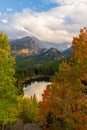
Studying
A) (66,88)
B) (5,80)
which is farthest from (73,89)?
(5,80)

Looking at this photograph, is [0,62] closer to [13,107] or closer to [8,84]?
[8,84]

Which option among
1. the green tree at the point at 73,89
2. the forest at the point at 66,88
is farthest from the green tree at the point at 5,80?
the green tree at the point at 73,89

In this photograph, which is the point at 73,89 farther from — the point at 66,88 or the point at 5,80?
the point at 5,80

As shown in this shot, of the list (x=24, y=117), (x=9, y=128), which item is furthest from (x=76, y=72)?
(x=24, y=117)

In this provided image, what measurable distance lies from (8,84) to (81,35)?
13054mm

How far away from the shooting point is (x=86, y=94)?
40.1 metres

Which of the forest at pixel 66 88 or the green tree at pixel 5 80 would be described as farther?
the green tree at pixel 5 80

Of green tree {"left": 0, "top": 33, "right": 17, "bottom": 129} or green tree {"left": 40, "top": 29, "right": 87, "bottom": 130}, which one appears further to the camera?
green tree {"left": 0, "top": 33, "right": 17, "bottom": 129}

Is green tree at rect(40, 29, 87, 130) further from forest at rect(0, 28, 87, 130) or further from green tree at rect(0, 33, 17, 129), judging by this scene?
green tree at rect(0, 33, 17, 129)

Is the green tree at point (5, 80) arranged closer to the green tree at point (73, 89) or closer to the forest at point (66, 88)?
the forest at point (66, 88)

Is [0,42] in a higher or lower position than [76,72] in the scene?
higher

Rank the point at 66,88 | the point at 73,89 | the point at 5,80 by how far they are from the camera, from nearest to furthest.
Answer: the point at 73,89
the point at 66,88
the point at 5,80

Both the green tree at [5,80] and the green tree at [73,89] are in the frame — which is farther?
the green tree at [5,80]

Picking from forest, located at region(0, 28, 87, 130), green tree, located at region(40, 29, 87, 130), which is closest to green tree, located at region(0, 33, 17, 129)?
forest, located at region(0, 28, 87, 130)
